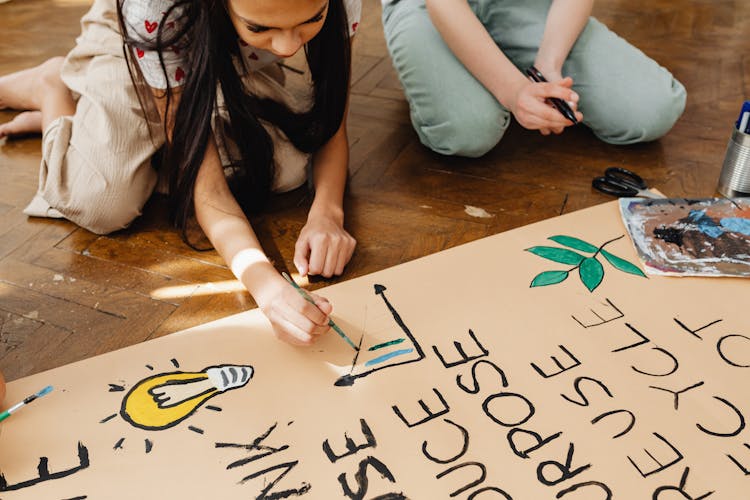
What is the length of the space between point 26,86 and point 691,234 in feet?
4.27

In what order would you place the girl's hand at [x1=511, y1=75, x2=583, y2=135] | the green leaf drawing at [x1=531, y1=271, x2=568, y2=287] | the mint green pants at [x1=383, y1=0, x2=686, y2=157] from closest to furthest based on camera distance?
the green leaf drawing at [x1=531, y1=271, x2=568, y2=287] → the girl's hand at [x1=511, y1=75, x2=583, y2=135] → the mint green pants at [x1=383, y1=0, x2=686, y2=157]

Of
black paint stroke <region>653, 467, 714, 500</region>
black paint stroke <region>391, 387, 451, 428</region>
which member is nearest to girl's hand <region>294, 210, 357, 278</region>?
black paint stroke <region>391, 387, 451, 428</region>

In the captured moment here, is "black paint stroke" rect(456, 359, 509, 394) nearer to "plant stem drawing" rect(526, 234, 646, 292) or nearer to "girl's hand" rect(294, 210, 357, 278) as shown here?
"plant stem drawing" rect(526, 234, 646, 292)

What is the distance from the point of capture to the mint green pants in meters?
1.28

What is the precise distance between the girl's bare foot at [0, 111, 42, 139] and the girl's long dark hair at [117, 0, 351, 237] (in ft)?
1.38

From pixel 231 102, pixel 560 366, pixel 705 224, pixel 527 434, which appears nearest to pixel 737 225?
pixel 705 224

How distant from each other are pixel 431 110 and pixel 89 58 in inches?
24.9

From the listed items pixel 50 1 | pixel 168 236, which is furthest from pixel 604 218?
pixel 50 1

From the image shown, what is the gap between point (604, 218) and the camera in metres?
1.05

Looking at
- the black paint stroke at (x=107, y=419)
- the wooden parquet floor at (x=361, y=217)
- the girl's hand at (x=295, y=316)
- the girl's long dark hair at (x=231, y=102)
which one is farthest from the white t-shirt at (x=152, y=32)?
the black paint stroke at (x=107, y=419)

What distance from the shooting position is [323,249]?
98 centimetres

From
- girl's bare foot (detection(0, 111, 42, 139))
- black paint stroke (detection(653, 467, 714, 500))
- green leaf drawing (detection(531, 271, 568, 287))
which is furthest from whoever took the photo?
girl's bare foot (detection(0, 111, 42, 139))

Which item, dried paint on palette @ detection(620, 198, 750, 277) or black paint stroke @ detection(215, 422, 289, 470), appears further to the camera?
dried paint on palette @ detection(620, 198, 750, 277)

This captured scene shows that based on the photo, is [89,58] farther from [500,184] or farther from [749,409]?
[749,409]
